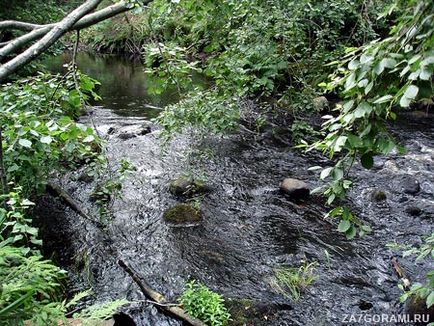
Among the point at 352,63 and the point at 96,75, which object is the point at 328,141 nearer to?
the point at 352,63

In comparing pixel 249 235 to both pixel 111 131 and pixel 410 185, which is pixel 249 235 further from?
pixel 111 131

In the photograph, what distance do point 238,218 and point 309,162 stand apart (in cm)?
236

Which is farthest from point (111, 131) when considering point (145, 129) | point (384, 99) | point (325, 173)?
point (384, 99)

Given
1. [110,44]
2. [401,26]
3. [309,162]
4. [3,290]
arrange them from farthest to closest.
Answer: [110,44]
[309,162]
[3,290]
[401,26]

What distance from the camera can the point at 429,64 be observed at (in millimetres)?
1188

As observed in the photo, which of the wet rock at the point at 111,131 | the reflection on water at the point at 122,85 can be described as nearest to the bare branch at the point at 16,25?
the reflection on water at the point at 122,85

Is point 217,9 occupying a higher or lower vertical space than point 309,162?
higher

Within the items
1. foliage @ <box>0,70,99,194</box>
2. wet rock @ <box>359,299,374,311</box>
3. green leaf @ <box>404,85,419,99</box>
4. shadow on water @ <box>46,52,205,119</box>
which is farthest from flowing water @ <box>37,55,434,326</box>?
green leaf @ <box>404,85,419,99</box>

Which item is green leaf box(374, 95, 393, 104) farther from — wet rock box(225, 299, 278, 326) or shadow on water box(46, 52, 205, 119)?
shadow on water box(46, 52, 205, 119)

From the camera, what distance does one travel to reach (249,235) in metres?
5.42

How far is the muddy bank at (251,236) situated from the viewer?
13.9 feet

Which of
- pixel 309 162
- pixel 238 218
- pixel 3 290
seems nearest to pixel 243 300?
pixel 238 218

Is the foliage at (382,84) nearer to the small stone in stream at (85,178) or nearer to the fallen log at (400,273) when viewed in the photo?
the fallen log at (400,273)

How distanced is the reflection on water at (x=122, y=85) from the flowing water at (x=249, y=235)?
2.27 m
